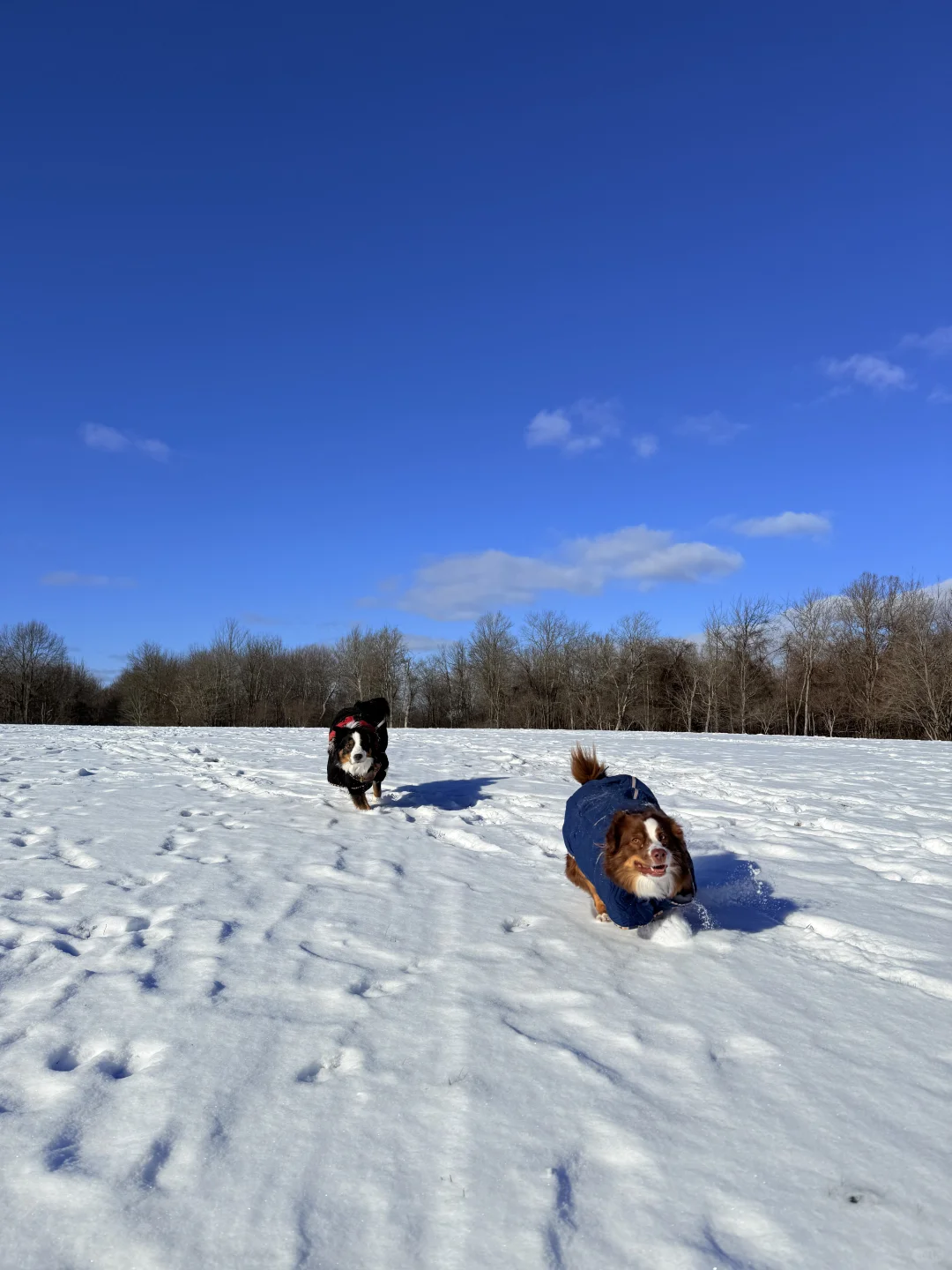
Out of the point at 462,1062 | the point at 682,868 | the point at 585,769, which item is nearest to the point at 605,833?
the point at 682,868

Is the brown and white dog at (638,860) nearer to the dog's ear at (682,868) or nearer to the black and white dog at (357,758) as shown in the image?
the dog's ear at (682,868)

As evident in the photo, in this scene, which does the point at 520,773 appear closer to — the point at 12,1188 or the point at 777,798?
the point at 777,798

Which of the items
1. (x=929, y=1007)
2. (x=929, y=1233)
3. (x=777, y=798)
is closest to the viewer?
(x=929, y=1233)

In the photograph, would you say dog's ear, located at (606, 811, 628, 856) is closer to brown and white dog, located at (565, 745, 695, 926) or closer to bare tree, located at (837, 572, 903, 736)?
brown and white dog, located at (565, 745, 695, 926)

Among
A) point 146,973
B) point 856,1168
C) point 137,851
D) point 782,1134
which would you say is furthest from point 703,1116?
point 137,851

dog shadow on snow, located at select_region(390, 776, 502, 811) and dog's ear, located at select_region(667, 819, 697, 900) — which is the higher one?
dog's ear, located at select_region(667, 819, 697, 900)

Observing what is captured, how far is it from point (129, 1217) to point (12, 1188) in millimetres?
395

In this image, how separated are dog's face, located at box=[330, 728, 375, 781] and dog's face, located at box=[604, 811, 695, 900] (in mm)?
4168

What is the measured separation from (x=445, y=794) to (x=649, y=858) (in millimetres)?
5500

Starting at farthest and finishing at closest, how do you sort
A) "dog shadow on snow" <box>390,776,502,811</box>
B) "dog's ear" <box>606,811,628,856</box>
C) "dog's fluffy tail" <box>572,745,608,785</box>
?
1. "dog shadow on snow" <box>390,776,502,811</box>
2. "dog's fluffy tail" <box>572,745,608,785</box>
3. "dog's ear" <box>606,811,628,856</box>

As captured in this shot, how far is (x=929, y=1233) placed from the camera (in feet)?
6.59

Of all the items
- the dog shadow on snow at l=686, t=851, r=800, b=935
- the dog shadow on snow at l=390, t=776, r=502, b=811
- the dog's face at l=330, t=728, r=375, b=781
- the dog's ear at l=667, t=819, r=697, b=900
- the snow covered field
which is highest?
the dog's face at l=330, t=728, r=375, b=781

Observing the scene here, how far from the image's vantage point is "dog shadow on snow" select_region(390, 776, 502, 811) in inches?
338

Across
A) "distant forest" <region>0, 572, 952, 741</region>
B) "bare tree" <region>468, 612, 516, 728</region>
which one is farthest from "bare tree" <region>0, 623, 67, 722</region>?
"bare tree" <region>468, 612, 516, 728</region>
